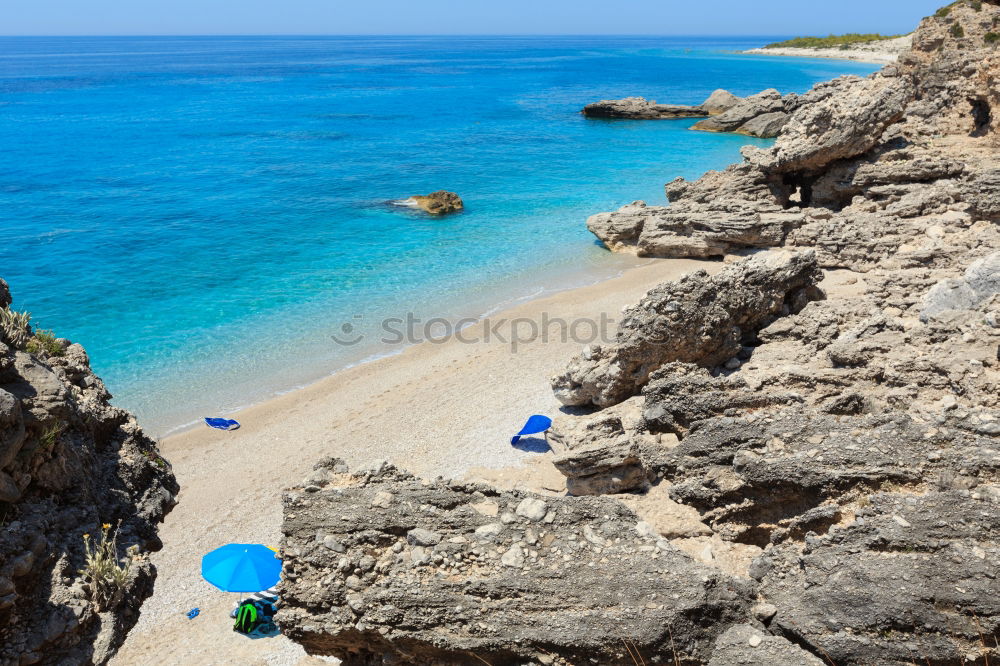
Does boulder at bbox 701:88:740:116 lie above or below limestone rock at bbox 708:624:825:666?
above

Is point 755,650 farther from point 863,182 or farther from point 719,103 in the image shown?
point 719,103

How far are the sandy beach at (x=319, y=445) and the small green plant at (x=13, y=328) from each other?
4.81m

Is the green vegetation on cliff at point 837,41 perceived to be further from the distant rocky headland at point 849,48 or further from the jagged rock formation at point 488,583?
the jagged rock formation at point 488,583

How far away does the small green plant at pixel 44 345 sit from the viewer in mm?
6996

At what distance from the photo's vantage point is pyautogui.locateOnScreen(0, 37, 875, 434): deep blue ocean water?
2328 cm

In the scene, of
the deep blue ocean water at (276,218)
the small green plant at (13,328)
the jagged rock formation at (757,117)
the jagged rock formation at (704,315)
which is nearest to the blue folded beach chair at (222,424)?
the deep blue ocean water at (276,218)

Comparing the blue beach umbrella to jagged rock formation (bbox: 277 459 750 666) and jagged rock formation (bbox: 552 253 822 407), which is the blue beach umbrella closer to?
jagged rock formation (bbox: 277 459 750 666)

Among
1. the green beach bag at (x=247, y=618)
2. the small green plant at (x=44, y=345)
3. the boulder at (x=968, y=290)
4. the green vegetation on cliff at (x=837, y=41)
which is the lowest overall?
the green beach bag at (x=247, y=618)

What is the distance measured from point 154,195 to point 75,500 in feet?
134

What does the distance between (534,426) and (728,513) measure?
686 centimetres

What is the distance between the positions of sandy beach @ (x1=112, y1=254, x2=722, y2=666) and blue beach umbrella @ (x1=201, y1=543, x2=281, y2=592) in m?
0.53

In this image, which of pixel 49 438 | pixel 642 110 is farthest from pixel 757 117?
pixel 49 438

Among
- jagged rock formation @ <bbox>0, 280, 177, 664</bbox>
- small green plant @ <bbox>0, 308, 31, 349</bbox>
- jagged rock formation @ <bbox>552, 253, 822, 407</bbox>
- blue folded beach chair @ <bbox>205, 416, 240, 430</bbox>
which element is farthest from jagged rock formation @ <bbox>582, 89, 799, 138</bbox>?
small green plant @ <bbox>0, 308, 31, 349</bbox>

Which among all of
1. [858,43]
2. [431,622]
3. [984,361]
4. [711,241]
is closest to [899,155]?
[711,241]
